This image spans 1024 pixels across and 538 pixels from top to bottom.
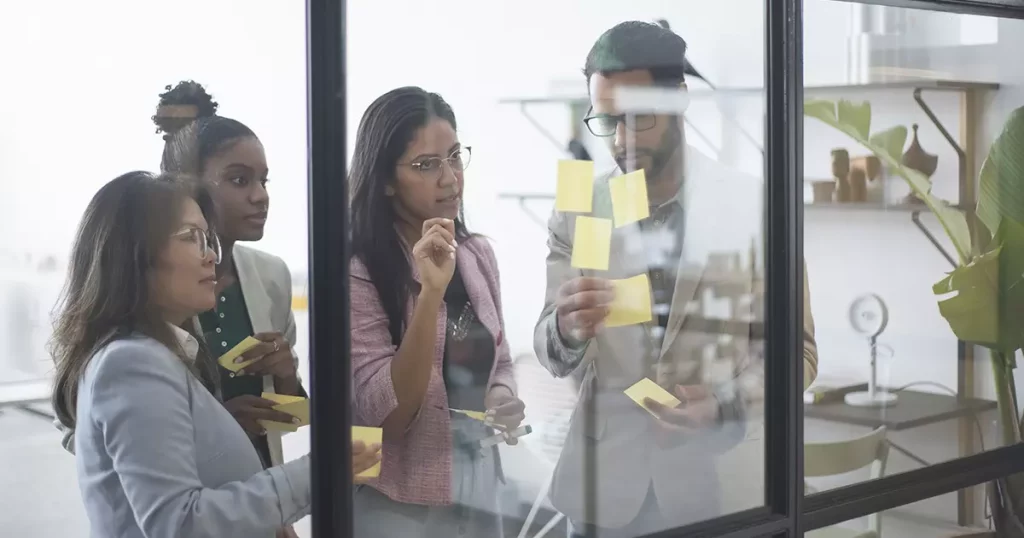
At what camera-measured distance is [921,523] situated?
234cm

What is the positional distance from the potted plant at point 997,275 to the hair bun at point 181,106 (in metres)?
1.58

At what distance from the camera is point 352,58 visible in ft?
4.83

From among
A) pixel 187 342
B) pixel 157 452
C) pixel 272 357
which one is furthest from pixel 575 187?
pixel 157 452

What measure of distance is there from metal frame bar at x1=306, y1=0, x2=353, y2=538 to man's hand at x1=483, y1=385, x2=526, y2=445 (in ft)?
0.86

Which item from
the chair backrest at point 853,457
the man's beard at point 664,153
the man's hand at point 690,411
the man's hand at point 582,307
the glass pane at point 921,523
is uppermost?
the man's beard at point 664,153

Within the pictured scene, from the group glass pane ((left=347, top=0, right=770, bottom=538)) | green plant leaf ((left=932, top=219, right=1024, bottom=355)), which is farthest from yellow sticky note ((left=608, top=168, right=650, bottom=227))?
green plant leaf ((left=932, top=219, right=1024, bottom=355))

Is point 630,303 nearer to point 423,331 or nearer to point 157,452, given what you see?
point 423,331

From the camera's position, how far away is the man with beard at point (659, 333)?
5.78 ft

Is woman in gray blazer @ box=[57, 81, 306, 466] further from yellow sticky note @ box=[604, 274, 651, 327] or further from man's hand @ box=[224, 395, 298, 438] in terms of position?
yellow sticky note @ box=[604, 274, 651, 327]

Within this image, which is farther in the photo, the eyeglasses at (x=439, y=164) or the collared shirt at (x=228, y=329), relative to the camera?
the eyeglasses at (x=439, y=164)

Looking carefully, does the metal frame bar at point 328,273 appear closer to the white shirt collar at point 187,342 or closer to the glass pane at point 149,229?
the glass pane at point 149,229

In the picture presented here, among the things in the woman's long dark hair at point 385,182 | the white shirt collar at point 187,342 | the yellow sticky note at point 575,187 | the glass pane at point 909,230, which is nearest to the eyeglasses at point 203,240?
the white shirt collar at point 187,342

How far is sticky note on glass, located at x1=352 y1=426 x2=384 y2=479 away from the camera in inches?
60.5

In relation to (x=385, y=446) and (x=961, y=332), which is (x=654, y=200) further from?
(x=961, y=332)
